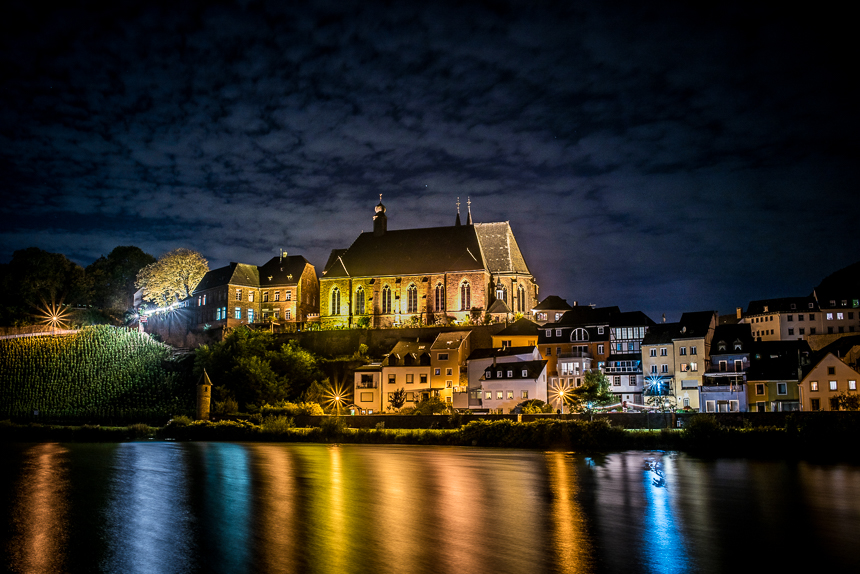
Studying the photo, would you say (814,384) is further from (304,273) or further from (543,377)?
(304,273)

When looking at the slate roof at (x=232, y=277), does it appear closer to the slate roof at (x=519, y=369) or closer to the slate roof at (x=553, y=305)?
the slate roof at (x=553, y=305)

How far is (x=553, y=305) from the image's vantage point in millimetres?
77812

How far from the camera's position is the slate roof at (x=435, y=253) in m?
79.2

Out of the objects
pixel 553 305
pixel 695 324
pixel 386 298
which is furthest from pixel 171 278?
pixel 695 324

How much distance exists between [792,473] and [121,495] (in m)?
29.6

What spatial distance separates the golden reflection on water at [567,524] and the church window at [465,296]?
132ft

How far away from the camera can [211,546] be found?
67.9ft

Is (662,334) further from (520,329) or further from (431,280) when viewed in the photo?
(431,280)

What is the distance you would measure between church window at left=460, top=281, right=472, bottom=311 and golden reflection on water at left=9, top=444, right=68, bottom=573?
43507 mm

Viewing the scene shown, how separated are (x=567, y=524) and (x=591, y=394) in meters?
29.7

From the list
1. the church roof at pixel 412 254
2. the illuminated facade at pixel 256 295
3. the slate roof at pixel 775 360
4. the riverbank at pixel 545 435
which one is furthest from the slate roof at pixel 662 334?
the illuminated facade at pixel 256 295

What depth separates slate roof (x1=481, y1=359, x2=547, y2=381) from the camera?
51.5 m

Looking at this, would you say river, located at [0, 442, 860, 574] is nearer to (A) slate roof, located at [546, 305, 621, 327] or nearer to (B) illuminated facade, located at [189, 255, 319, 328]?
(A) slate roof, located at [546, 305, 621, 327]

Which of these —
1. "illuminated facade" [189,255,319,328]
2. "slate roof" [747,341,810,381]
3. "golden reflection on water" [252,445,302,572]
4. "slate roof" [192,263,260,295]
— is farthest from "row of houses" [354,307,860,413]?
"slate roof" [192,263,260,295]
